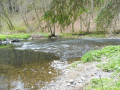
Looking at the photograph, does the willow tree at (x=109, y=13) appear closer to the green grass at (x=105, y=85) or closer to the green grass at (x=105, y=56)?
the green grass at (x=105, y=85)

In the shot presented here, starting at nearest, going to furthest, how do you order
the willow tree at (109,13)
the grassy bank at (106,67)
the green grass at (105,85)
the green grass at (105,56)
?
the green grass at (105,85), the grassy bank at (106,67), the willow tree at (109,13), the green grass at (105,56)

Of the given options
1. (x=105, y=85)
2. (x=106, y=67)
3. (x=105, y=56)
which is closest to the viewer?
(x=105, y=85)

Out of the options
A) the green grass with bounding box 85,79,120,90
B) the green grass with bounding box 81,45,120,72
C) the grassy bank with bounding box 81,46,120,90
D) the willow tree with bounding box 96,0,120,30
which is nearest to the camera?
the green grass with bounding box 85,79,120,90

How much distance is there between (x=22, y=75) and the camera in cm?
714

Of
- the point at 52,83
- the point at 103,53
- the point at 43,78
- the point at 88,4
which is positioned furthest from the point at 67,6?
the point at 103,53

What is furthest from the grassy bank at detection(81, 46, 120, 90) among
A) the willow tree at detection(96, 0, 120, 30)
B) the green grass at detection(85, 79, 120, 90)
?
the willow tree at detection(96, 0, 120, 30)

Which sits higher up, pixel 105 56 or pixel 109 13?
pixel 109 13

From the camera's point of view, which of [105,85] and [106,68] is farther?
[106,68]

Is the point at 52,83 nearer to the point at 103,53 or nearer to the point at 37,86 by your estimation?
the point at 37,86

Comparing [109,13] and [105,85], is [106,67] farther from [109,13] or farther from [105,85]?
[109,13]

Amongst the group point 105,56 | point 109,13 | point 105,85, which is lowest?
point 105,56

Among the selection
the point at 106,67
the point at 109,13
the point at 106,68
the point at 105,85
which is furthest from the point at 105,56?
the point at 105,85

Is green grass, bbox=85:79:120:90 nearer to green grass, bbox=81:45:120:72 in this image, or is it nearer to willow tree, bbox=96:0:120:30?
green grass, bbox=81:45:120:72

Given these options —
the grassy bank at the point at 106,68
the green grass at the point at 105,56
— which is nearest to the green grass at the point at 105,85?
the grassy bank at the point at 106,68
